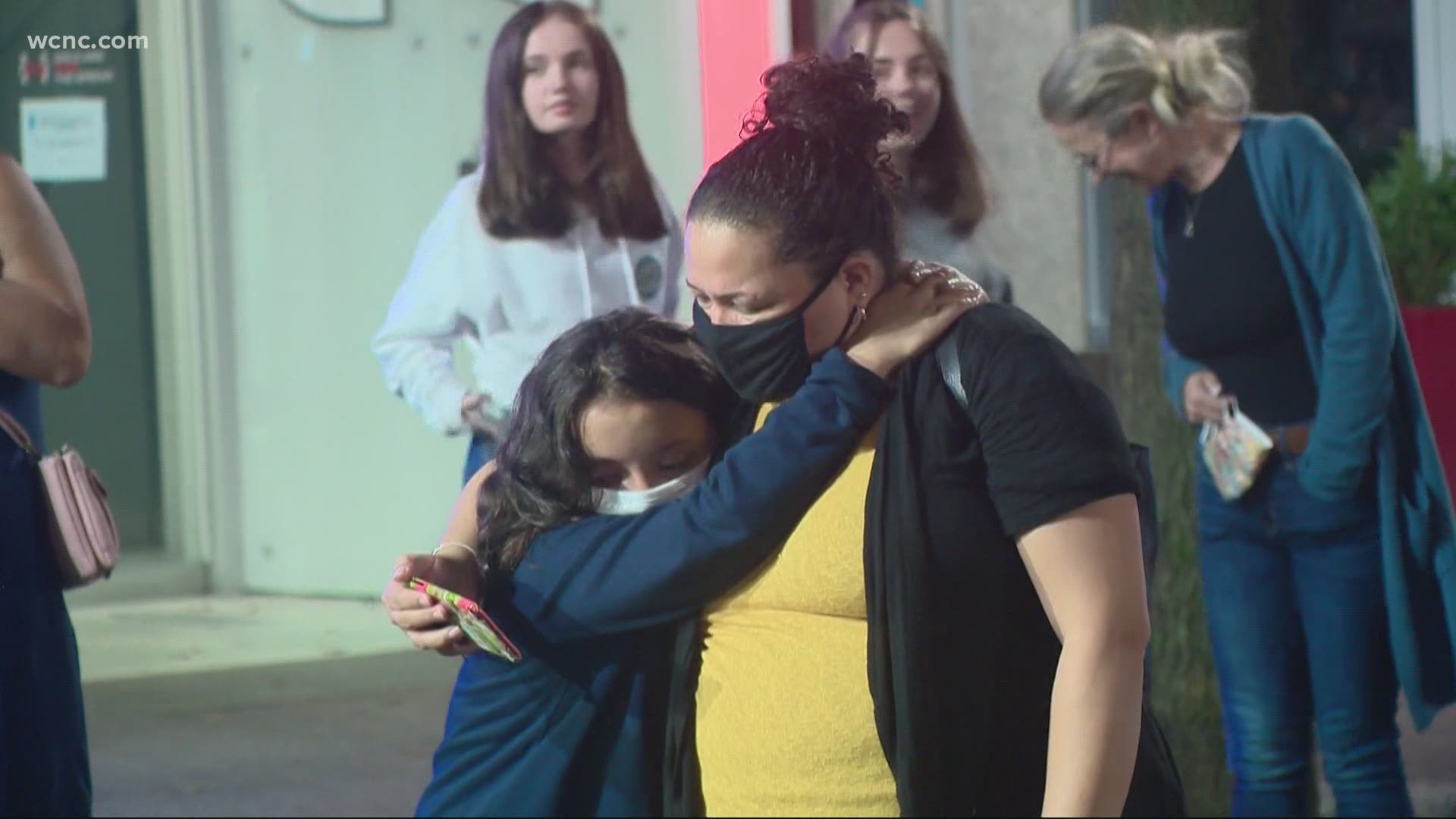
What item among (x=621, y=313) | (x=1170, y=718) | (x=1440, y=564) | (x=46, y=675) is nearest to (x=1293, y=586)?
(x=1440, y=564)

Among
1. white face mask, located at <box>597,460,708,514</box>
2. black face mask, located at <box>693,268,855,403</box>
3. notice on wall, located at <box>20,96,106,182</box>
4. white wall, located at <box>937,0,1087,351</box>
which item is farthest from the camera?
white wall, located at <box>937,0,1087,351</box>

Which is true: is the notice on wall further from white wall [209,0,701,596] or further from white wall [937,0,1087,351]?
white wall [937,0,1087,351]

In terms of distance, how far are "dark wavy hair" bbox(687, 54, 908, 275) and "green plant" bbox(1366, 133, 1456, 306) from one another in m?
3.24

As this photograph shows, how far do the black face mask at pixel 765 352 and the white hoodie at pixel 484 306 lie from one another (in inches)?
48.7

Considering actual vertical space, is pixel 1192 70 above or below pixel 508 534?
above

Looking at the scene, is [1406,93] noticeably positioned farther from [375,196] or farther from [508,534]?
[508,534]

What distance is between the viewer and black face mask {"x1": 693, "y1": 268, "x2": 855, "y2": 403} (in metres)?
2.07

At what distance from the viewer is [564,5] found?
381 cm

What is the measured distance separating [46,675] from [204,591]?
1069 millimetres

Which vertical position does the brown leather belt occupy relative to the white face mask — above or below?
below

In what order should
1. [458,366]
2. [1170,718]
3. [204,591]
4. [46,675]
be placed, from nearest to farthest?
[46,675] → [204,591] → [458,366] → [1170,718]

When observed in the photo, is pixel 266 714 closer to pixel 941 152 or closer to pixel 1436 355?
pixel 941 152

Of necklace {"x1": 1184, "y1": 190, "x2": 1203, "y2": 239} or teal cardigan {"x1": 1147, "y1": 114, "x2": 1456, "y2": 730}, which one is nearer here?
teal cardigan {"x1": 1147, "y1": 114, "x2": 1456, "y2": 730}

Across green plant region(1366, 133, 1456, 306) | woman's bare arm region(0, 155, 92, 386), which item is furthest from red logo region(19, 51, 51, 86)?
green plant region(1366, 133, 1456, 306)
